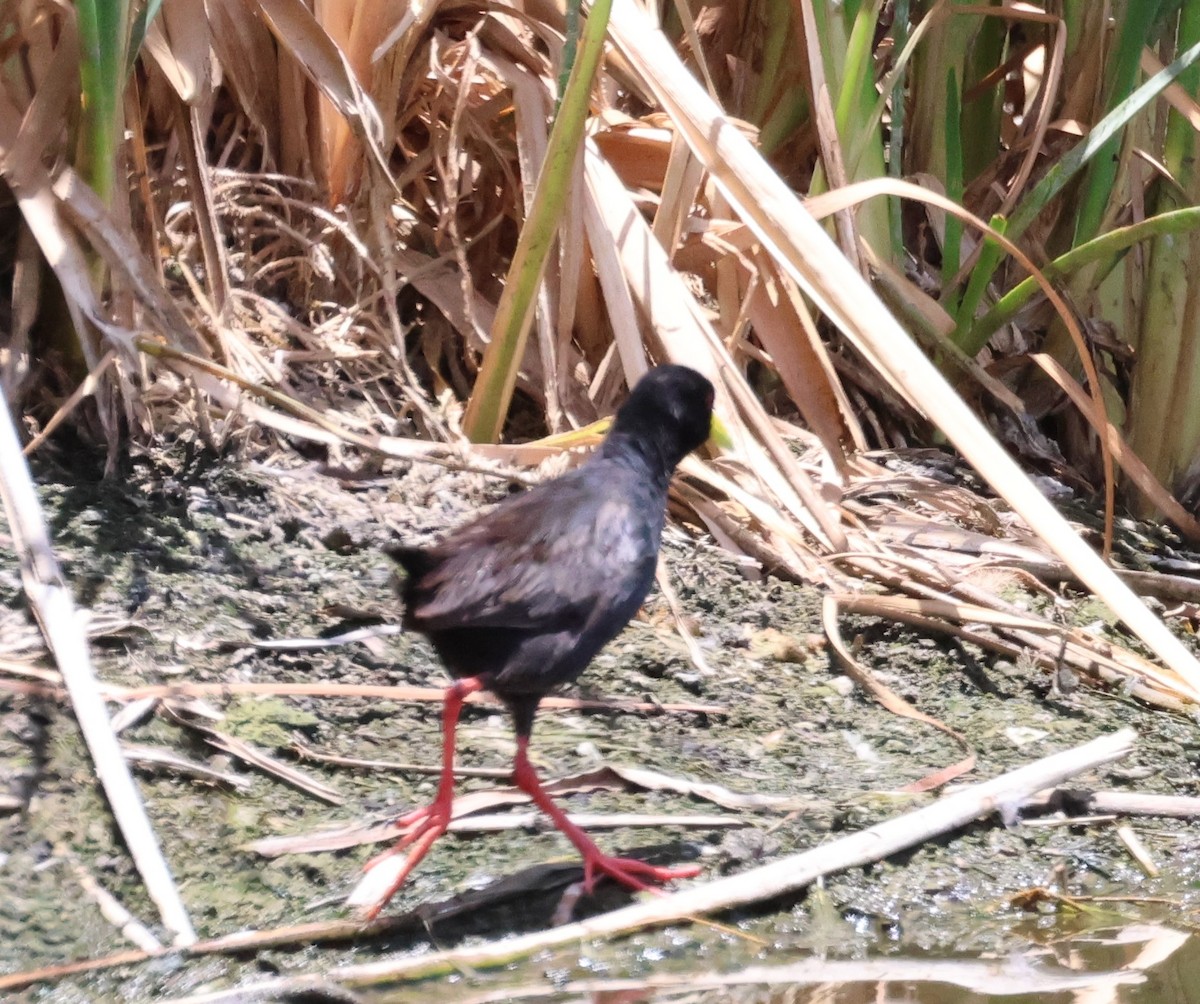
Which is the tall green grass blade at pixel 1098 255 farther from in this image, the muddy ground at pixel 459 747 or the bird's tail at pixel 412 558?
the bird's tail at pixel 412 558

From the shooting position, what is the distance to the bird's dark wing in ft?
6.73

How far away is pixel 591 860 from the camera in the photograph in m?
2.00

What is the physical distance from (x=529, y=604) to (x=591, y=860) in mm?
386

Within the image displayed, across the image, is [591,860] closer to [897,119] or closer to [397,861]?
[397,861]

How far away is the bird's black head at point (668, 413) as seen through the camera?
242 cm

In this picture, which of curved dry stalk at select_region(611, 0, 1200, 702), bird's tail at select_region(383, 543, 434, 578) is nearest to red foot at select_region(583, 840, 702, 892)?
bird's tail at select_region(383, 543, 434, 578)

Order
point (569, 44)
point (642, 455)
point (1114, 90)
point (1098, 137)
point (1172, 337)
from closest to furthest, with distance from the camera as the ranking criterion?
point (642, 455), point (569, 44), point (1098, 137), point (1114, 90), point (1172, 337)

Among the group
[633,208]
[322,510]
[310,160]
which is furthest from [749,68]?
[322,510]

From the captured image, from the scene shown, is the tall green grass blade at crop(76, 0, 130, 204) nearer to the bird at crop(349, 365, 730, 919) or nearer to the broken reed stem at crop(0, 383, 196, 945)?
the broken reed stem at crop(0, 383, 196, 945)

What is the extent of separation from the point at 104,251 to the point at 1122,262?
272 centimetres

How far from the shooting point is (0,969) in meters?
1.67

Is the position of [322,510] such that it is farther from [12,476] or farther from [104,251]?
[12,476]

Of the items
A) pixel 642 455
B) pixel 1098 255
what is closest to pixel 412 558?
pixel 642 455

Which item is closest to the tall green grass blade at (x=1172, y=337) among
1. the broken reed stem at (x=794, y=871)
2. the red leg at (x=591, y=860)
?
the broken reed stem at (x=794, y=871)
